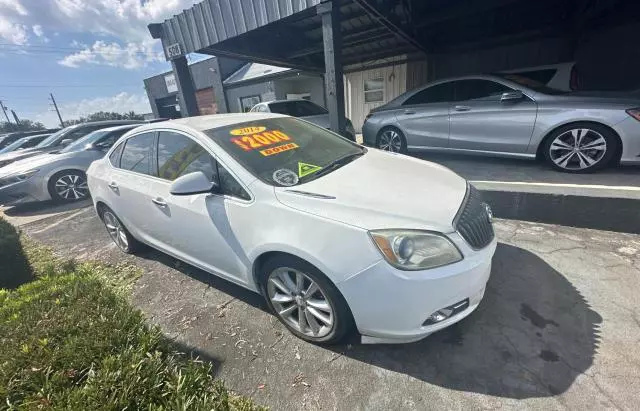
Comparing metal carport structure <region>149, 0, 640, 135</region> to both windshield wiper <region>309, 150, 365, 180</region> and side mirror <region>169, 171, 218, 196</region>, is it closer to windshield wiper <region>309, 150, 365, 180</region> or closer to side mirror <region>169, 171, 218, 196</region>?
windshield wiper <region>309, 150, 365, 180</region>

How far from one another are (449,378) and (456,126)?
13.5 ft

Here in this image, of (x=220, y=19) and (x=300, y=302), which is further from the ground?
(x=220, y=19)

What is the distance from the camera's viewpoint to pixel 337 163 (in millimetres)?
2441

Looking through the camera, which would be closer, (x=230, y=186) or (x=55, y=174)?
(x=230, y=186)

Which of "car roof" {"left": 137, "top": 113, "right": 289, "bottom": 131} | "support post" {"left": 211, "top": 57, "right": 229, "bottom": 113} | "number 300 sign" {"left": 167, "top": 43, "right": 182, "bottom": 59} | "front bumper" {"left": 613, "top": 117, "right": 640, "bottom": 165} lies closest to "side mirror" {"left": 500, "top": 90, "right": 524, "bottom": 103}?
"front bumper" {"left": 613, "top": 117, "right": 640, "bottom": 165}

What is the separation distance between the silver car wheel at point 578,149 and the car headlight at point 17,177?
30.3ft

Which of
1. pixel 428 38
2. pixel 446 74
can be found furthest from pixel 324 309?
pixel 446 74

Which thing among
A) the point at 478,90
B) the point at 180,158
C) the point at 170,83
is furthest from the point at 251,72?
the point at 180,158

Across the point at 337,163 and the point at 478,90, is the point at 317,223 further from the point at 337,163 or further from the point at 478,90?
the point at 478,90

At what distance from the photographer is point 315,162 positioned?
2.39 metres

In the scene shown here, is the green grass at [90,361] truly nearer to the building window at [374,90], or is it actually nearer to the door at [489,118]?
the door at [489,118]

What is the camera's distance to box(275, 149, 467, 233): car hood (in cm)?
168

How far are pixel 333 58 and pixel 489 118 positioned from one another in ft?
8.23

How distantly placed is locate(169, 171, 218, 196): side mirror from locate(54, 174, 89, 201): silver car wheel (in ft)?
20.4
